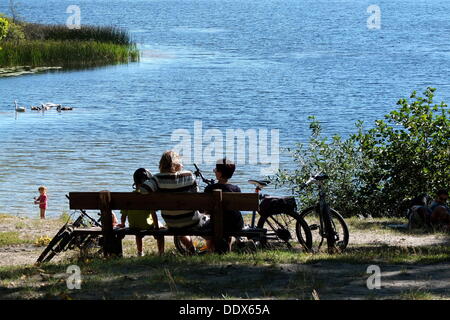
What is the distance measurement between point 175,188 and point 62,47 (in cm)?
4767

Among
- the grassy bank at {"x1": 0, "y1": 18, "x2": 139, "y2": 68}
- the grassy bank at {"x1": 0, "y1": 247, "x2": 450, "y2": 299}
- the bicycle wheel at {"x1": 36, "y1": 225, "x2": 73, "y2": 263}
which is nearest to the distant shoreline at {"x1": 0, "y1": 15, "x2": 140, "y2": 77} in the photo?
the grassy bank at {"x1": 0, "y1": 18, "x2": 139, "y2": 68}

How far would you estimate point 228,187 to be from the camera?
10.3 metres

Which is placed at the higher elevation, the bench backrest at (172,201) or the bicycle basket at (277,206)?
the bench backrest at (172,201)

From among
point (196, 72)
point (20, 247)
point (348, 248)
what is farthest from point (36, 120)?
point (348, 248)

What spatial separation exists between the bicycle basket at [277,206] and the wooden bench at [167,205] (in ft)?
1.73

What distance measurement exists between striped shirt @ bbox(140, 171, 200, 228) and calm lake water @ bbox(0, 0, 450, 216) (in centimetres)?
1044

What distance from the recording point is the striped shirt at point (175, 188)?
10164mm

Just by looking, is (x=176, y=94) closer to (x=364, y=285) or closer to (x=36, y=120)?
(x=36, y=120)

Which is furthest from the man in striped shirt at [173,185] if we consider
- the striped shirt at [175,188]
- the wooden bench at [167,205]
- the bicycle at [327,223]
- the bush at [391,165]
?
the bush at [391,165]

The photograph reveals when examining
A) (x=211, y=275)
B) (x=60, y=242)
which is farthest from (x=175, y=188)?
(x=211, y=275)

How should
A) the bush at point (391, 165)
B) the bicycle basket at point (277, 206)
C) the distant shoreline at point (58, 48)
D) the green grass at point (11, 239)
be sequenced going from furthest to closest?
the distant shoreline at point (58, 48) → the bush at point (391, 165) → the green grass at point (11, 239) → the bicycle basket at point (277, 206)

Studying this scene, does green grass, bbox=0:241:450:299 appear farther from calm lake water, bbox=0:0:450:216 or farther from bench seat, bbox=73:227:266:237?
calm lake water, bbox=0:0:450:216

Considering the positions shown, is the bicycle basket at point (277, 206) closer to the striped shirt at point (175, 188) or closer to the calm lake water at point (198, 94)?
the striped shirt at point (175, 188)

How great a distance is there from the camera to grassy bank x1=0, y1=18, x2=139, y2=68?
54562 mm
